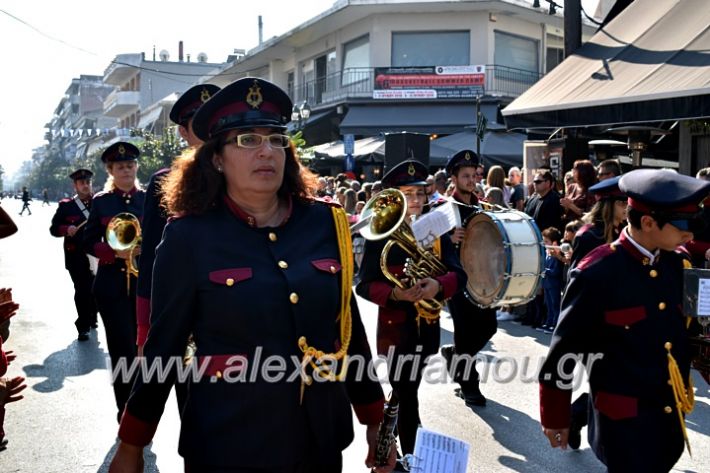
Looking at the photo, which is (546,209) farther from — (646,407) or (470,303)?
(646,407)

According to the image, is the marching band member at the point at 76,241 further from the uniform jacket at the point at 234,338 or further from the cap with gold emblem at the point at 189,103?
the uniform jacket at the point at 234,338

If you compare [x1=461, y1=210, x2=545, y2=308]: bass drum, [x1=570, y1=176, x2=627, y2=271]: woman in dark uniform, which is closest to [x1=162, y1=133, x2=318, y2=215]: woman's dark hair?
[x1=570, y1=176, x2=627, y2=271]: woman in dark uniform

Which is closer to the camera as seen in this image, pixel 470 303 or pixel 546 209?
pixel 470 303

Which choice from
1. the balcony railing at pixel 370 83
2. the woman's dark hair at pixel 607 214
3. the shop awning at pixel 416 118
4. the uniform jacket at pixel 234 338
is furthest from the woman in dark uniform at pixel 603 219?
the balcony railing at pixel 370 83

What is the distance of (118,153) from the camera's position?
6551 mm

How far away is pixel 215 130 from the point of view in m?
2.84

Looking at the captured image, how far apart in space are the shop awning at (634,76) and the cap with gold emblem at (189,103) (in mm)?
5723

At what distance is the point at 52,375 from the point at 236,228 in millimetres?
5921

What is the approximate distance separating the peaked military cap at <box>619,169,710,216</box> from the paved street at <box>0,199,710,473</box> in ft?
6.15

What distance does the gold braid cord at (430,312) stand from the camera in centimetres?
524

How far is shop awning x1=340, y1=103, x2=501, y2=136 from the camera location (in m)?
27.8

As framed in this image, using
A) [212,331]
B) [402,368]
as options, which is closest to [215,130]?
[212,331]

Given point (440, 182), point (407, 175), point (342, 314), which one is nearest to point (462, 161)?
point (407, 175)

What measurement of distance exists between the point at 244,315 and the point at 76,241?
7.66 meters
